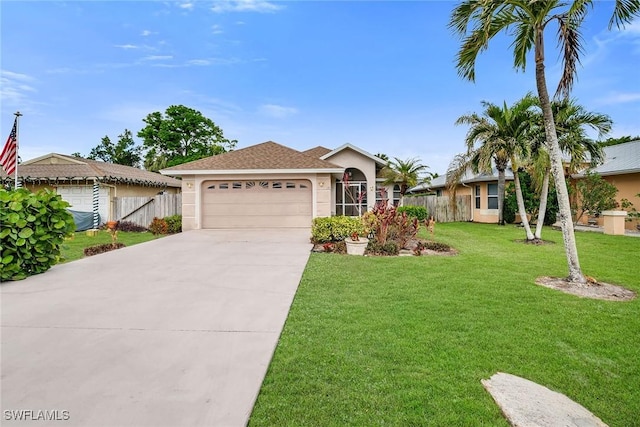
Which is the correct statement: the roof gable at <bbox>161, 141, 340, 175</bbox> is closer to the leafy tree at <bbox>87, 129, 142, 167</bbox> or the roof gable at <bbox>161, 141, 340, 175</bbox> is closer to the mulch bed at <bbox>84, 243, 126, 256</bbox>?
the mulch bed at <bbox>84, 243, 126, 256</bbox>

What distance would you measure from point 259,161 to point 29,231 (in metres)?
9.59

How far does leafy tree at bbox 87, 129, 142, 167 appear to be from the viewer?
40906 millimetres

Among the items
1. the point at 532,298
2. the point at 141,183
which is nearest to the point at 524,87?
the point at 532,298

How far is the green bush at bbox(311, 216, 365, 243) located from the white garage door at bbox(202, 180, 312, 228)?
3.92 m

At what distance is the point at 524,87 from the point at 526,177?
21.0 feet

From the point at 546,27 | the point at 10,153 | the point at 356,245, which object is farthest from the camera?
the point at 10,153

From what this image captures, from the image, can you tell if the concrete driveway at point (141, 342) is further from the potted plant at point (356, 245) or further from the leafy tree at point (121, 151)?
the leafy tree at point (121, 151)

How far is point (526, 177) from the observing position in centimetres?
1742

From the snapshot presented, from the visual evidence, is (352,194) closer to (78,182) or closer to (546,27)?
(546,27)

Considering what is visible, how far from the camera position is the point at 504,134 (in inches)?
468

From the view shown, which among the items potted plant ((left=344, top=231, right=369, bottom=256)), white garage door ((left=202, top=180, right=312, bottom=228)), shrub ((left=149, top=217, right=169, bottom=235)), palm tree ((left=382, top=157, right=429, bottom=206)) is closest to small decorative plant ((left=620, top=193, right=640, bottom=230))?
palm tree ((left=382, top=157, right=429, bottom=206))

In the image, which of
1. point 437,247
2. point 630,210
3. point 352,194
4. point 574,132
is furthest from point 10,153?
point 630,210

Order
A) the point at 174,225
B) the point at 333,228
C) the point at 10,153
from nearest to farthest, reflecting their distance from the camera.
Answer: the point at 333,228
the point at 10,153
the point at 174,225

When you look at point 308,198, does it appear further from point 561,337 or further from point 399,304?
Result: point 561,337
